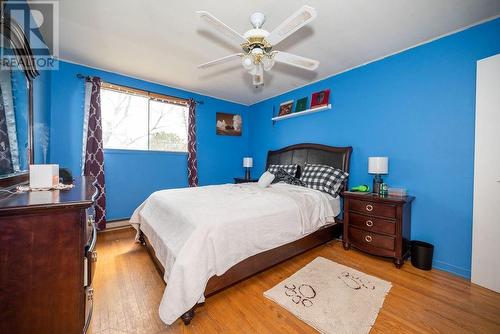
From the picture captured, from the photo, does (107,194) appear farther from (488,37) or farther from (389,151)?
(488,37)

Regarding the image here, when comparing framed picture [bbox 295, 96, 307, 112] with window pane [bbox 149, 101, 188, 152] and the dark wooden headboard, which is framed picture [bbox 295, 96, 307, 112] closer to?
the dark wooden headboard

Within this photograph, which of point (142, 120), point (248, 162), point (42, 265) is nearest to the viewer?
point (42, 265)

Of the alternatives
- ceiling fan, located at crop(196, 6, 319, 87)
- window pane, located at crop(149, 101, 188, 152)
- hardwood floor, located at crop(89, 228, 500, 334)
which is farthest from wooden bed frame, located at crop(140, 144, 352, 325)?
window pane, located at crop(149, 101, 188, 152)

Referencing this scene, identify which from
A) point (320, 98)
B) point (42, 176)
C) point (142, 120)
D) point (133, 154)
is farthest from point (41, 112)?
point (320, 98)

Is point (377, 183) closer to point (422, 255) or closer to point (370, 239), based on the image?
point (370, 239)

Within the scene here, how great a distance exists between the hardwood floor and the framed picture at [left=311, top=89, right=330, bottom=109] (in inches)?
98.5

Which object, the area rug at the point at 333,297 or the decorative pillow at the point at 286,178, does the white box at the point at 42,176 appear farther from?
the decorative pillow at the point at 286,178

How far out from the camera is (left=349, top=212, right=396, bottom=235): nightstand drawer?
7.36ft

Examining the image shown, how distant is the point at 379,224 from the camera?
232cm

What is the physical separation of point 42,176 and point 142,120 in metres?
2.57

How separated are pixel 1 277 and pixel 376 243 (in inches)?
119

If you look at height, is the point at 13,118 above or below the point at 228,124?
below

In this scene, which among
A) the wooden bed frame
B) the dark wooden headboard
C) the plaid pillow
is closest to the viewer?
the wooden bed frame

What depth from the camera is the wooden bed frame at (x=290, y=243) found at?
1.67m
